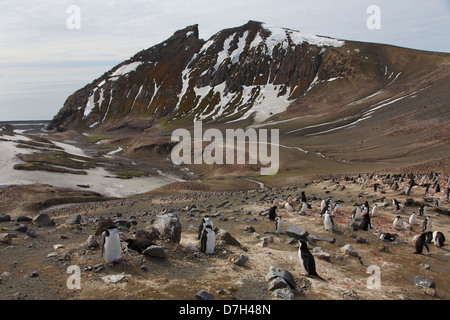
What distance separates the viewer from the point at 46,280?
9.95 meters

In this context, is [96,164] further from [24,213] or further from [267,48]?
[267,48]

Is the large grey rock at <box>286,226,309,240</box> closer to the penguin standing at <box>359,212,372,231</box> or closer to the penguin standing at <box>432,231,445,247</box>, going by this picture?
the penguin standing at <box>359,212,372,231</box>

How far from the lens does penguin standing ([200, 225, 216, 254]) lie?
12359 mm

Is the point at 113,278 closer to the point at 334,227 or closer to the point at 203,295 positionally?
the point at 203,295

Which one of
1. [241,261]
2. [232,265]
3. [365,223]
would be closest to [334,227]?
[365,223]

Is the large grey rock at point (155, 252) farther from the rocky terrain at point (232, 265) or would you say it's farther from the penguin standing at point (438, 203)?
the penguin standing at point (438, 203)

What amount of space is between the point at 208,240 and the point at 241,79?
144 metres

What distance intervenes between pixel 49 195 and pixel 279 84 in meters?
121

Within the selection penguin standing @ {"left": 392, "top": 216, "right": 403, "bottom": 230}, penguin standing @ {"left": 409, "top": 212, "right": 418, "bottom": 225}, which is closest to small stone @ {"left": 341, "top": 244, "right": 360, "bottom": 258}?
penguin standing @ {"left": 392, "top": 216, "right": 403, "bottom": 230}

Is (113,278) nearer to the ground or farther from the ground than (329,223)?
farther from the ground

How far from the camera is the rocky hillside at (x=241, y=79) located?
413 feet

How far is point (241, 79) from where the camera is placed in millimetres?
150750

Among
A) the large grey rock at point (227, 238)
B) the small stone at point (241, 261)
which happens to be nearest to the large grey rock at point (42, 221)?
the large grey rock at point (227, 238)

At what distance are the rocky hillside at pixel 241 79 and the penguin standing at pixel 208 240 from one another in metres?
111
